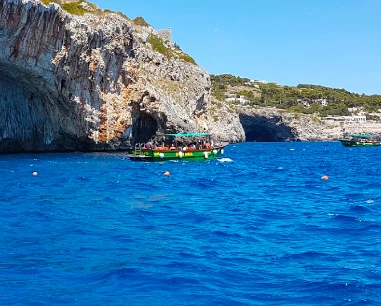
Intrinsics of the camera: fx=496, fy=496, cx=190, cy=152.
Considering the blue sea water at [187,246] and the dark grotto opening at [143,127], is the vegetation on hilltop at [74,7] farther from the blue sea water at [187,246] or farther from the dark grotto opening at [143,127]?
the blue sea water at [187,246]

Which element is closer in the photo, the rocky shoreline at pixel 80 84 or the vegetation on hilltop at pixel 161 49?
the rocky shoreline at pixel 80 84

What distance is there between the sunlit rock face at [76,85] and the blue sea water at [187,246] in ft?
74.8

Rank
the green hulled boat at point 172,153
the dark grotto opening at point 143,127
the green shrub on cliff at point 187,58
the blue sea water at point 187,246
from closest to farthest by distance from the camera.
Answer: the blue sea water at point 187,246 → the green hulled boat at point 172,153 → the dark grotto opening at point 143,127 → the green shrub on cliff at point 187,58

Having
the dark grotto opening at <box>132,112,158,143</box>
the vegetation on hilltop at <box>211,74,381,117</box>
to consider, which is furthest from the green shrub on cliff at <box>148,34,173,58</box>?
the vegetation on hilltop at <box>211,74,381,117</box>

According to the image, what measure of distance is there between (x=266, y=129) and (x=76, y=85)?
82.0m

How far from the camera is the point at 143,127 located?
59.4m

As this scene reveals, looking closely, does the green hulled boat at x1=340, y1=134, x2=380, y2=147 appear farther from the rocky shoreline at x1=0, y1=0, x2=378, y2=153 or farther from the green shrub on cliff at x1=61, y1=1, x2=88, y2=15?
the green shrub on cliff at x1=61, y1=1, x2=88, y2=15

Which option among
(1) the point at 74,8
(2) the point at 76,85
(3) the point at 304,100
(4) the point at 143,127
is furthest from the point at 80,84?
(3) the point at 304,100

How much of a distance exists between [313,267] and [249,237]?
3.23m

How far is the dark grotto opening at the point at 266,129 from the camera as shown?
11462 centimetres

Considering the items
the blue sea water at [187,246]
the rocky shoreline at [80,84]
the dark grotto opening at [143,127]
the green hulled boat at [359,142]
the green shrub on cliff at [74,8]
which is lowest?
the blue sea water at [187,246]

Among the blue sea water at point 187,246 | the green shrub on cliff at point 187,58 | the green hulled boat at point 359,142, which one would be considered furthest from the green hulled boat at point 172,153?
the green hulled boat at point 359,142

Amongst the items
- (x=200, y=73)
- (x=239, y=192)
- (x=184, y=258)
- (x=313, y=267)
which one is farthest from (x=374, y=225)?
(x=200, y=73)

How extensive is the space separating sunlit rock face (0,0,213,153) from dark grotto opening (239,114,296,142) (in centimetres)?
5718
